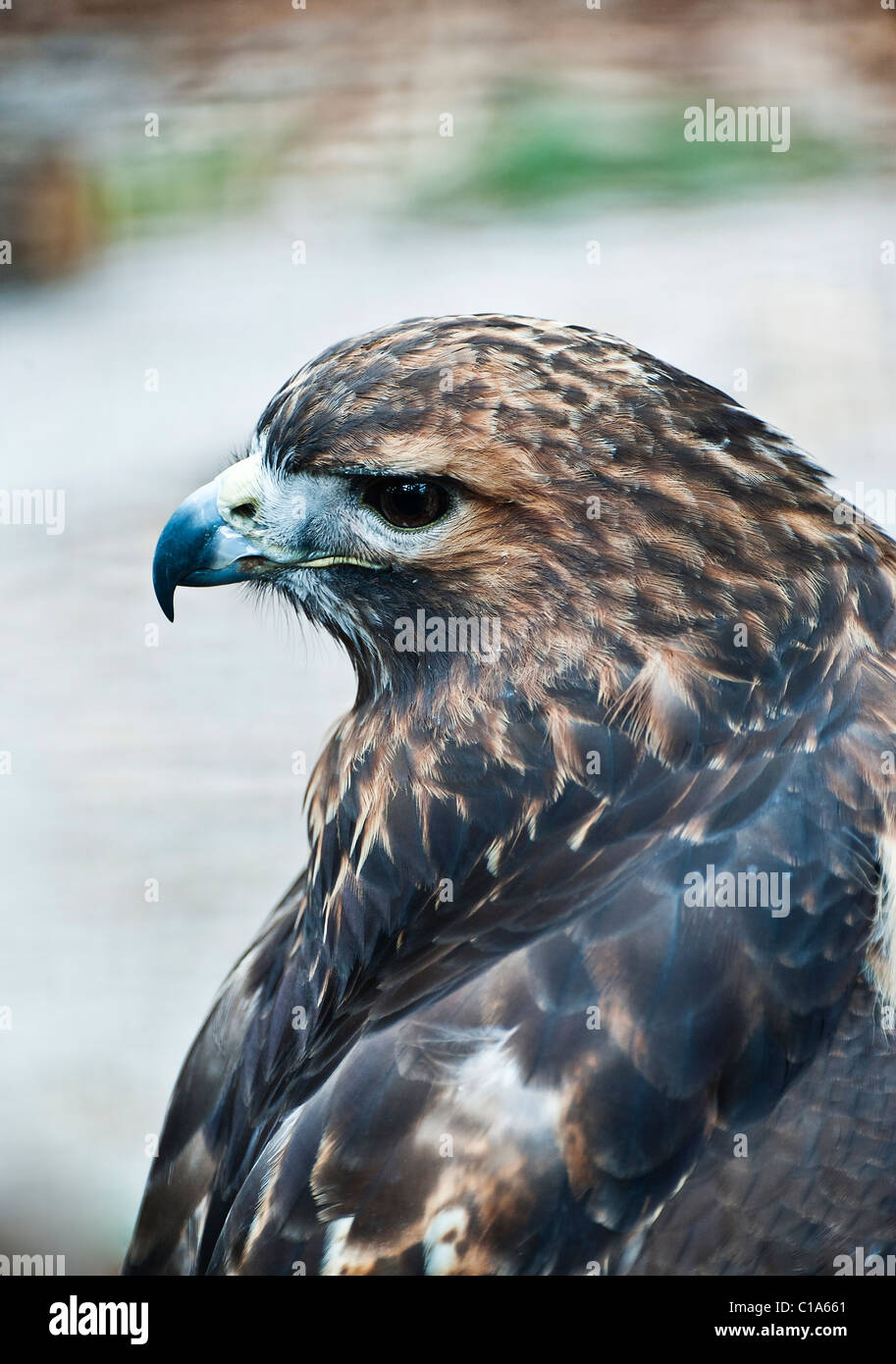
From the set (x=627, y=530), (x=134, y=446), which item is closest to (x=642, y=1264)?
(x=627, y=530)

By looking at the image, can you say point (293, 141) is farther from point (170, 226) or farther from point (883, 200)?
point (883, 200)

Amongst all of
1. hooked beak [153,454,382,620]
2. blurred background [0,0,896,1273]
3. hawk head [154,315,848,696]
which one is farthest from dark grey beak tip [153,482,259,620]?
blurred background [0,0,896,1273]

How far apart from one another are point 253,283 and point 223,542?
2923 millimetres

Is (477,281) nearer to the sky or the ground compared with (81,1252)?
nearer to the sky

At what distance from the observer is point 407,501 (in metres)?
1.27

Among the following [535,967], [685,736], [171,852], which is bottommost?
[171,852]

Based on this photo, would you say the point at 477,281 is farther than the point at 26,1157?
Yes

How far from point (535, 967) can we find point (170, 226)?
11.6 feet

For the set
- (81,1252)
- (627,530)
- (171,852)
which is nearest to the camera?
(627,530)

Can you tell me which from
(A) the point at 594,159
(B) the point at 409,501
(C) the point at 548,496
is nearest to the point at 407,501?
(B) the point at 409,501

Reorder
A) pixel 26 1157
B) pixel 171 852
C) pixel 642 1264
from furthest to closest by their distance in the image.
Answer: pixel 171 852 → pixel 26 1157 → pixel 642 1264

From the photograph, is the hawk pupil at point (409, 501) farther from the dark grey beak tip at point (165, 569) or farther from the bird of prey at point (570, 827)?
the dark grey beak tip at point (165, 569)

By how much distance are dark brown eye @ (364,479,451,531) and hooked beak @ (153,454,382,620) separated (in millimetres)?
111

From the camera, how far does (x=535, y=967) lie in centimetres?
120
